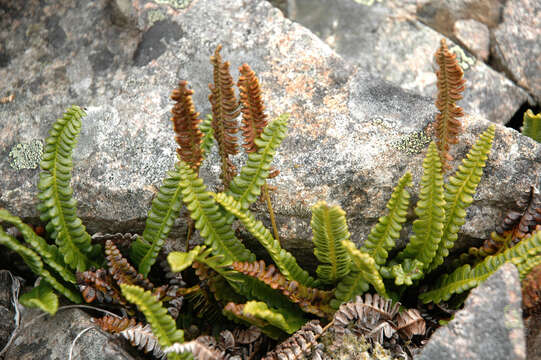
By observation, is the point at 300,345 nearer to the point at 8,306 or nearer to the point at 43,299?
the point at 43,299

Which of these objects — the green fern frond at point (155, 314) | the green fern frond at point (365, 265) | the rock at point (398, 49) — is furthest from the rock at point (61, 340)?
the rock at point (398, 49)

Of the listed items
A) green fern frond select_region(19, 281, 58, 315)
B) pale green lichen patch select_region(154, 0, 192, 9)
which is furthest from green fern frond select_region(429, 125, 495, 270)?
pale green lichen patch select_region(154, 0, 192, 9)

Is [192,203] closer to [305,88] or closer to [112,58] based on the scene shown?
[305,88]

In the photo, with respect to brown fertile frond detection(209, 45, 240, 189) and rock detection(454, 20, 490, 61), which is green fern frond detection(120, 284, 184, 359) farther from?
rock detection(454, 20, 490, 61)

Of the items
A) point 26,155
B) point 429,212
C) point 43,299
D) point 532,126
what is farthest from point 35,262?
point 532,126

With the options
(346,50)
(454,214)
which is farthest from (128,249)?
(346,50)

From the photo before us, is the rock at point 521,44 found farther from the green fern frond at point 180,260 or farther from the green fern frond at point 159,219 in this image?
the green fern frond at point 180,260
